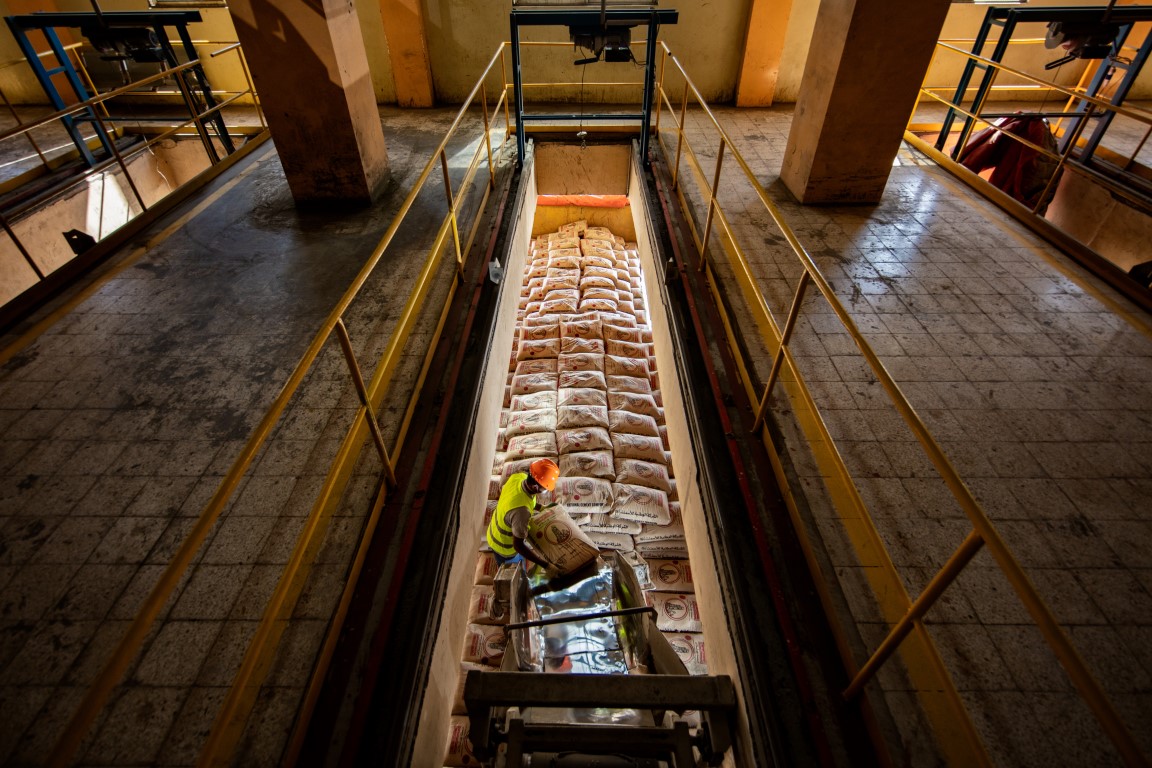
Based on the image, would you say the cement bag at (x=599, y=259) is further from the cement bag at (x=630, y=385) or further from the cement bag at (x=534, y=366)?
the cement bag at (x=630, y=385)

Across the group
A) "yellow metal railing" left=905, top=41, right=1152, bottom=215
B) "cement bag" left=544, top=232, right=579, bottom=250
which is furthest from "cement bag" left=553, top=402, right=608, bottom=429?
"yellow metal railing" left=905, top=41, right=1152, bottom=215

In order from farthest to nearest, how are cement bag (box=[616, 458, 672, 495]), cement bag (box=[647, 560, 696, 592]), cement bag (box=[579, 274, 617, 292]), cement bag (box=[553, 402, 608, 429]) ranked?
cement bag (box=[579, 274, 617, 292]), cement bag (box=[553, 402, 608, 429]), cement bag (box=[616, 458, 672, 495]), cement bag (box=[647, 560, 696, 592])

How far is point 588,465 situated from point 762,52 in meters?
7.81

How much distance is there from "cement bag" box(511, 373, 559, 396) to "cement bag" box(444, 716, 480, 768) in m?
2.91

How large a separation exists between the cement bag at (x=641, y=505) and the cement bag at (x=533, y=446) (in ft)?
2.39

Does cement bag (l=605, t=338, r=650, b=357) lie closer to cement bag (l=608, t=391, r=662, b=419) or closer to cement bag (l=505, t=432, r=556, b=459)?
cement bag (l=608, t=391, r=662, b=419)

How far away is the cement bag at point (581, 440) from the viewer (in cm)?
475

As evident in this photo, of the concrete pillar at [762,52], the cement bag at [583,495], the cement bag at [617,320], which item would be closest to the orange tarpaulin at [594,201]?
the concrete pillar at [762,52]

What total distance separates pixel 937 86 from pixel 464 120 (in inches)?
329

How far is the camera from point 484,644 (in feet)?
12.3

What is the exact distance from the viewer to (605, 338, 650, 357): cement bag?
233 inches

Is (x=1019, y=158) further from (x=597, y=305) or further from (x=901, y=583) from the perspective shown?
(x=901, y=583)

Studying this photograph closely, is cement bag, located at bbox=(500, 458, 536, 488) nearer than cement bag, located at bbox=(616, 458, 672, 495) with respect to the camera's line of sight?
No

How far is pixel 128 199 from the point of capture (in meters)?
7.85
